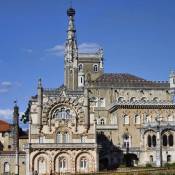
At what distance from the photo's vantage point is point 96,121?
10475cm

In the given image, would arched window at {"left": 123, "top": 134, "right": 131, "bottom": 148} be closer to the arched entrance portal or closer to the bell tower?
the arched entrance portal

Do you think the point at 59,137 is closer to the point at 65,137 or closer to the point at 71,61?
the point at 65,137

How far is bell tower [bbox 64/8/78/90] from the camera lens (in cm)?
12006

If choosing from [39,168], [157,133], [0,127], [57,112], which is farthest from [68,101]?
[0,127]

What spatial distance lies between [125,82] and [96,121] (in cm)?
1443

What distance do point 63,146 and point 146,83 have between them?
1279 inches

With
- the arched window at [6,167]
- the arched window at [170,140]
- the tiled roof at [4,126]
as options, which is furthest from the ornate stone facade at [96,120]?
the tiled roof at [4,126]

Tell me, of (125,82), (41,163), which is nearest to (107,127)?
(125,82)

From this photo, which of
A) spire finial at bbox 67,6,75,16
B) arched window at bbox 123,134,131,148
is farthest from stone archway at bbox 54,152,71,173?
spire finial at bbox 67,6,75,16

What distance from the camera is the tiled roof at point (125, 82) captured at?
114 m

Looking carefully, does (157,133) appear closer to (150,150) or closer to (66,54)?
(150,150)

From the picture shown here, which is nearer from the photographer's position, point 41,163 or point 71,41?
point 41,163

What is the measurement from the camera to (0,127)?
375 feet

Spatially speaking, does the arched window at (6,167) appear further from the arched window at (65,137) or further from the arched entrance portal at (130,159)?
the arched entrance portal at (130,159)
